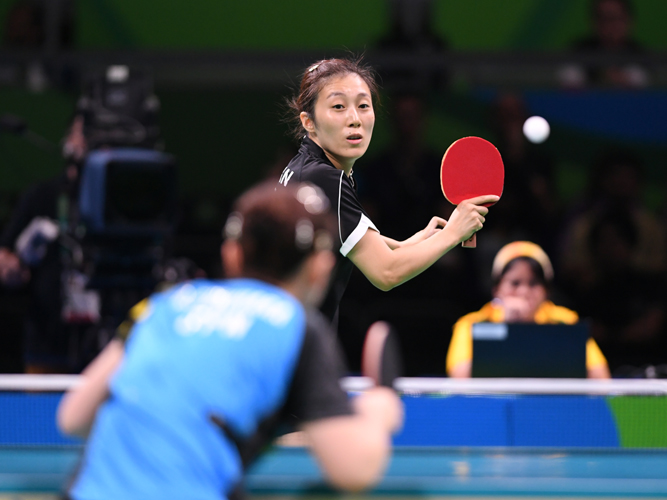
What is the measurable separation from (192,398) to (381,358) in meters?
0.45

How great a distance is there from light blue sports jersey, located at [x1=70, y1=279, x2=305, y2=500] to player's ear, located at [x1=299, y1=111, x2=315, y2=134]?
62.4 inches

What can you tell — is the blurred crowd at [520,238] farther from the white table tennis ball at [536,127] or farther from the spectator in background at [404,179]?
the white table tennis ball at [536,127]

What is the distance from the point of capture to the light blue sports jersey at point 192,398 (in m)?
1.57

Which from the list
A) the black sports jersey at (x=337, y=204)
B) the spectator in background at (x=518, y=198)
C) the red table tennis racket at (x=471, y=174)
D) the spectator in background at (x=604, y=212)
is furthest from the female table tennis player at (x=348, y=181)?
the spectator in background at (x=604, y=212)

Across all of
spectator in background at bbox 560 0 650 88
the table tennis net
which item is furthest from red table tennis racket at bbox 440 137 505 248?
spectator in background at bbox 560 0 650 88

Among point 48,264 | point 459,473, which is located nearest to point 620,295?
point 459,473

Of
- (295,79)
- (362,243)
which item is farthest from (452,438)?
(295,79)

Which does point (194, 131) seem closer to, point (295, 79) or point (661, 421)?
point (295, 79)

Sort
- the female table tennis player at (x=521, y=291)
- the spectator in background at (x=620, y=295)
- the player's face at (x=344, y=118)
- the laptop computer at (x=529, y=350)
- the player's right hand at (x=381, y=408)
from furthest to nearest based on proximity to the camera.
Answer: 1. the spectator in background at (x=620, y=295)
2. the female table tennis player at (x=521, y=291)
3. the laptop computer at (x=529, y=350)
4. the player's face at (x=344, y=118)
5. the player's right hand at (x=381, y=408)

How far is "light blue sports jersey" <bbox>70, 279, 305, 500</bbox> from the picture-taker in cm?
157

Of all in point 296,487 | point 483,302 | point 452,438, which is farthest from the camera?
point 483,302

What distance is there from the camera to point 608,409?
4168 mm

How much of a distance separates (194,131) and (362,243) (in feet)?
16.0

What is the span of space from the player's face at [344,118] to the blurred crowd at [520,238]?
126 inches
